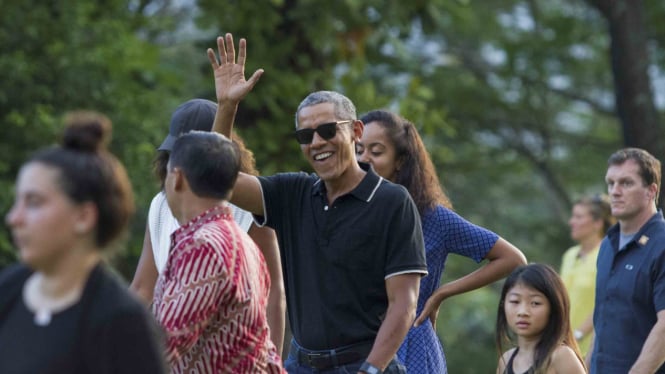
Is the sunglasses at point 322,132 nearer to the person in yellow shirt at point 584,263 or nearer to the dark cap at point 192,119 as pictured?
the dark cap at point 192,119

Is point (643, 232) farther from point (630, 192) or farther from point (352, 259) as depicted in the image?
point (352, 259)

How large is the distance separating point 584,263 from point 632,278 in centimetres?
268

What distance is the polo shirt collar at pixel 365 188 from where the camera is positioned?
5.40 m

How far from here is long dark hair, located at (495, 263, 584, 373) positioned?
6.69 m

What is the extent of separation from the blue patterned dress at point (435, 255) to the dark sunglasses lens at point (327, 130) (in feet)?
3.86

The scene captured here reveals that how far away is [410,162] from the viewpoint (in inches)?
258

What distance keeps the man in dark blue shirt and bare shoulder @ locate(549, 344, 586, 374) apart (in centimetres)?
68

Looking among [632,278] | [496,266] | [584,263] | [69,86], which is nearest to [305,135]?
[496,266]

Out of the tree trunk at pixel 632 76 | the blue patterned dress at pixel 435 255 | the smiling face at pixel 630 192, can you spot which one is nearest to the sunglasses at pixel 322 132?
the blue patterned dress at pixel 435 255

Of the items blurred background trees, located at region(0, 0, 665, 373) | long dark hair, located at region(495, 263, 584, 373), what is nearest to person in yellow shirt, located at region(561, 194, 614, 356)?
long dark hair, located at region(495, 263, 584, 373)

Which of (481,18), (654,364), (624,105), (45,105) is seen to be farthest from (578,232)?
(481,18)

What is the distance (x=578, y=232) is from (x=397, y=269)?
5.46m

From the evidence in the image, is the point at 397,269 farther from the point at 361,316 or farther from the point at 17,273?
the point at 17,273

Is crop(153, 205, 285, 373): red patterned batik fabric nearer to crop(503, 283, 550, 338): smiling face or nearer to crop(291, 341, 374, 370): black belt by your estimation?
crop(291, 341, 374, 370): black belt
